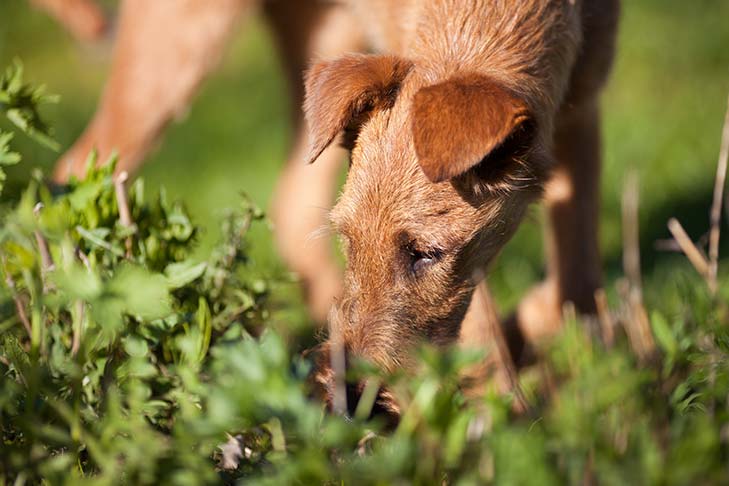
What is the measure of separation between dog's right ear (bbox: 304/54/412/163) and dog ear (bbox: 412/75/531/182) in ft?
0.75

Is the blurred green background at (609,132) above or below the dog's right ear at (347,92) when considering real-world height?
below

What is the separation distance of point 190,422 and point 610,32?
5.99 feet

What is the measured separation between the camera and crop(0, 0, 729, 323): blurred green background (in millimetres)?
3826

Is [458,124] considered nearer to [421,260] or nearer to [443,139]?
[443,139]

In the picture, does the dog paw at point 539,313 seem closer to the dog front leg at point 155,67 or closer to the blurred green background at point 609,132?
the blurred green background at point 609,132

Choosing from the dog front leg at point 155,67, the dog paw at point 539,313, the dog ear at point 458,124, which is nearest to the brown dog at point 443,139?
the dog ear at point 458,124

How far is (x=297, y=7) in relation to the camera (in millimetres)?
3643

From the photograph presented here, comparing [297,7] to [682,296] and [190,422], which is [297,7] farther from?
[190,422]

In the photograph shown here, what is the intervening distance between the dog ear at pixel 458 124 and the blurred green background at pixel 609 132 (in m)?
1.41

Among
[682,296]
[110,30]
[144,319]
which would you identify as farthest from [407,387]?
[110,30]

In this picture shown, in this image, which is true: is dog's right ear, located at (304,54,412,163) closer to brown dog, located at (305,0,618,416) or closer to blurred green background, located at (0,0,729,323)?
brown dog, located at (305,0,618,416)

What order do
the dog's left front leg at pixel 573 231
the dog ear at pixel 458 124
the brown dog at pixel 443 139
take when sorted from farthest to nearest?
the dog's left front leg at pixel 573 231 → the brown dog at pixel 443 139 → the dog ear at pixel 458 124

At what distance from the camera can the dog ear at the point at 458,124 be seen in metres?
1.76

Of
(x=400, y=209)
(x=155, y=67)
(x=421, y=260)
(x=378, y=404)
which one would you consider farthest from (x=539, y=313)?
(x=155, y=67)
